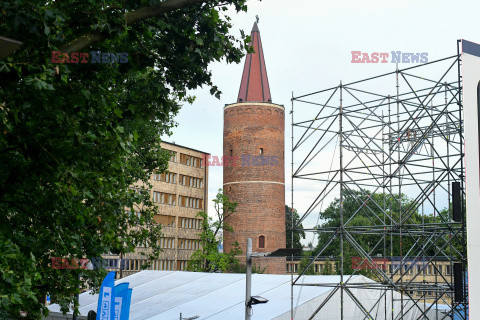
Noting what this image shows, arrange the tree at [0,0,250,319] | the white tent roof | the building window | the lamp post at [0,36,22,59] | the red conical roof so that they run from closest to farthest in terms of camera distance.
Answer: the lamp post at [0,36,22,59] < the tree at [0,0,250,319] < the white tent roof < the red conical roof < the building window

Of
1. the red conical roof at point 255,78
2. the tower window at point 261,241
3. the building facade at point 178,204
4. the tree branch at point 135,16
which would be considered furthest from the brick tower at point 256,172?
the tree branch at point 135,16

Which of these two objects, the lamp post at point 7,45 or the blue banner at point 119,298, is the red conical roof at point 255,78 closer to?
the blue banner at point 119,298

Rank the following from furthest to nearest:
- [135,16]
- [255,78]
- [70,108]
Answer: [255,78] → [70,108] → [135,16]

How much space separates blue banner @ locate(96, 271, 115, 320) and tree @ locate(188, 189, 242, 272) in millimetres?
36171

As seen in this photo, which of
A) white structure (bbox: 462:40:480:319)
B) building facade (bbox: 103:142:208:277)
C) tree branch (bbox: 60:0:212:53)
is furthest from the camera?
building facade (bbox: 103:142:208:277)

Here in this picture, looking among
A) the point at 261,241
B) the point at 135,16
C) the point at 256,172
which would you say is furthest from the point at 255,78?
the point at 135,16

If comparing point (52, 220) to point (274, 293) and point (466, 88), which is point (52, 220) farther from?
point (274, 293)

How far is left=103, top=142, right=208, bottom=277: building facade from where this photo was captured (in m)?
69.6

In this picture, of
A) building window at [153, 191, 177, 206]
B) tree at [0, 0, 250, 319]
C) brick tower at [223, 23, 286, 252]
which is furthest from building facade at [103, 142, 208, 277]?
tree at [0, 0, 250, 319]

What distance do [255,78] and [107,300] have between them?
49.8 metres

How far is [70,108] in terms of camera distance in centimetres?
976

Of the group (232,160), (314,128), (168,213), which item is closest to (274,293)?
(314,128)

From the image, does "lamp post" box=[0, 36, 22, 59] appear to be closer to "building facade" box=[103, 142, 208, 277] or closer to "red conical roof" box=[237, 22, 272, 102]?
"red conical roof" box=[237, 22, 272, 102]

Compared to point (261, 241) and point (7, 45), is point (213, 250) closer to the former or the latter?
point (261, 241)
